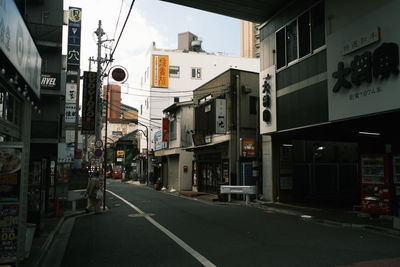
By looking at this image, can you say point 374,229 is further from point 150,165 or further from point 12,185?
point 150,165

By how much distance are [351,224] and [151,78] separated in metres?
39.5

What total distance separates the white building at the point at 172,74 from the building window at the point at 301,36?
30999 millimetres

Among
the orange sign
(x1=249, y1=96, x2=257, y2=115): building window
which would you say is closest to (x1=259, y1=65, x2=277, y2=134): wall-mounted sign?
(x1=249, y1=96, x2=257, y2=115): building window

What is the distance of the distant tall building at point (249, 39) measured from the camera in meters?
92.1

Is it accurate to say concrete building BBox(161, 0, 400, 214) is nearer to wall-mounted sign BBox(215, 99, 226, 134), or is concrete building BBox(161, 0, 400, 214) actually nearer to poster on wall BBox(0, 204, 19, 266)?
wall-mounted sign BBox(215, 99, 226, 134)

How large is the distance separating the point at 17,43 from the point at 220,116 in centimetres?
1732

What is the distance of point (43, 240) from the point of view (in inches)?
352

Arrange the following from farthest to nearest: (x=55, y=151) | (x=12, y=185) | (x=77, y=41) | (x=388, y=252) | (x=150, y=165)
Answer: (x=150, y=165)
(x=77, y=41)
(x=55, y=151)
(x=388, y=252)
(x=12, y=185)

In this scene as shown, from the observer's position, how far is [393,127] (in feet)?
47.4

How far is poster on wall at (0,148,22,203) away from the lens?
5.88 metres

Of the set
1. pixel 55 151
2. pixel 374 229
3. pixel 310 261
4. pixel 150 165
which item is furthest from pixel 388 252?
pixel 150 165

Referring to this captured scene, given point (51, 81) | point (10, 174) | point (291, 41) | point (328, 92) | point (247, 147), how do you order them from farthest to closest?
1. point (247, 147)
2. point (51, 81)
3. point (291, 41)
4. point (328, 92)
5. point (10, 174)

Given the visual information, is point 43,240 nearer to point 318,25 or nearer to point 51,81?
point 51,81

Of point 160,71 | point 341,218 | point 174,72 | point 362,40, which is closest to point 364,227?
point 341,218
